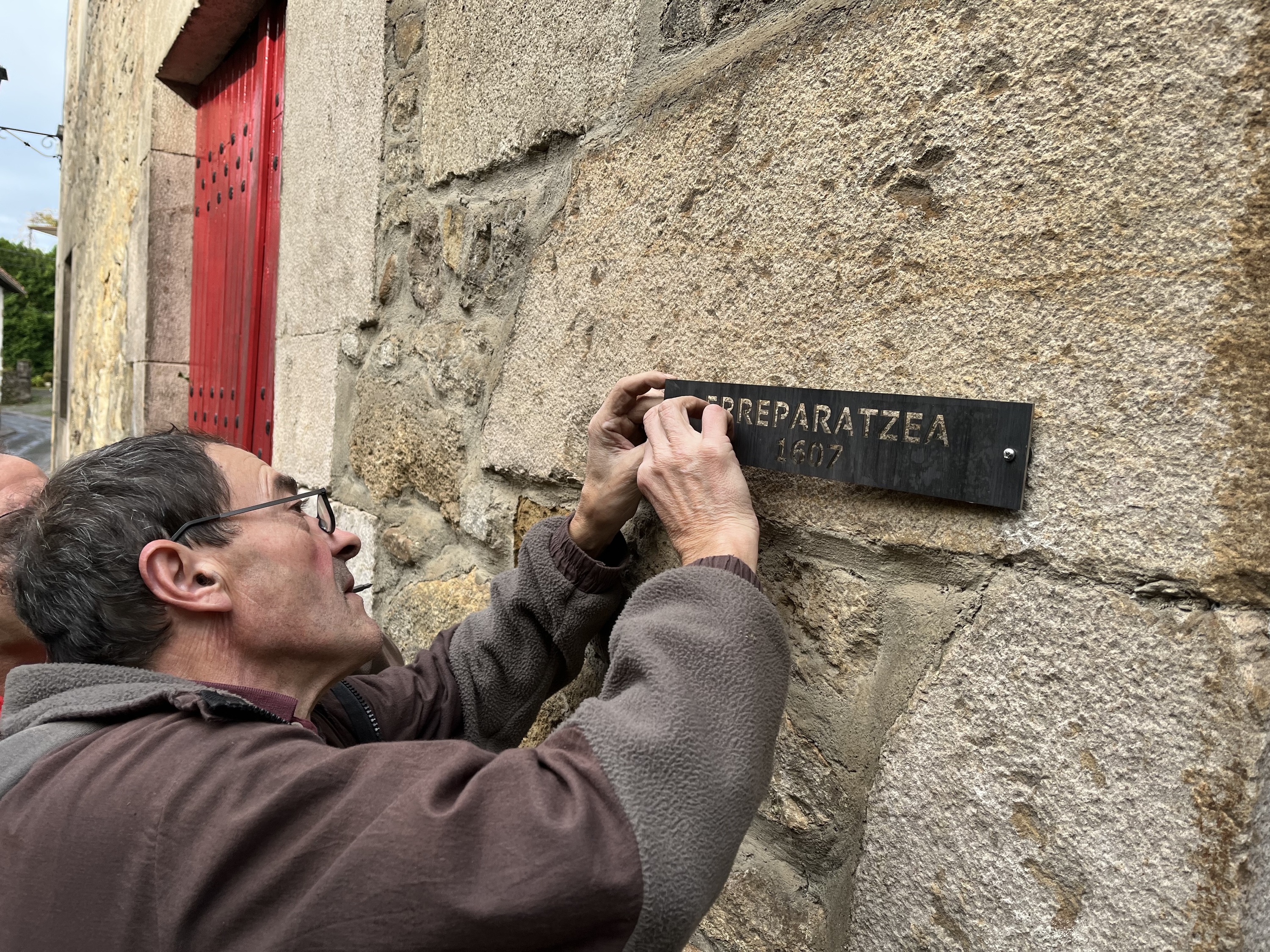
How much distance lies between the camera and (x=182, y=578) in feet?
3.74

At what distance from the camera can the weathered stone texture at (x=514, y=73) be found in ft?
4.36

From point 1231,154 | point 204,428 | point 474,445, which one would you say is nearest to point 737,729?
point 1231,154

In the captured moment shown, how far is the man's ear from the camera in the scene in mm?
1104

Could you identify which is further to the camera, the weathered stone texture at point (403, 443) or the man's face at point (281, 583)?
the weathered stone texture at point (403, 443)

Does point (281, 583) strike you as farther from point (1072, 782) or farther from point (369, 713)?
point (1072, 782)

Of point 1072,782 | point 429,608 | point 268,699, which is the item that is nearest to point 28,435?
point 429,608

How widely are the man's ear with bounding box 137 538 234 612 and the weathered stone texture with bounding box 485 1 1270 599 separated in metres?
0.65

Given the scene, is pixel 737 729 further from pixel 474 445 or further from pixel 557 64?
pixel 557 64

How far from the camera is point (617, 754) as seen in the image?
83cm

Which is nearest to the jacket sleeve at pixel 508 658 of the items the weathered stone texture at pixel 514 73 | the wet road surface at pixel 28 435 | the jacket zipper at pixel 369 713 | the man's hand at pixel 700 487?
the jacket zipper at pixel 369 713

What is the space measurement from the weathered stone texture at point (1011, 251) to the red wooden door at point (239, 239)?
1.94 meters

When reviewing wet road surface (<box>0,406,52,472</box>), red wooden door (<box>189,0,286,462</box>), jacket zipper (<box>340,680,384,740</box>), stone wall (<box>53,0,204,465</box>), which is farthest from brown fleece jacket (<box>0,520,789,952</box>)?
wet road surface (<box>0,406,52,472</box>)

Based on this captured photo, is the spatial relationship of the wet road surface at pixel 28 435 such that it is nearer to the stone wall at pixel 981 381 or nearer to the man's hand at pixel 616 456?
the man's hand at pixel 616 456

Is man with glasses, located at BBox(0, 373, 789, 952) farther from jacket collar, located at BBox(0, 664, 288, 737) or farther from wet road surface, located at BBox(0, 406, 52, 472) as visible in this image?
wet road surface, located at BBox(0, 406, 52, 472)
